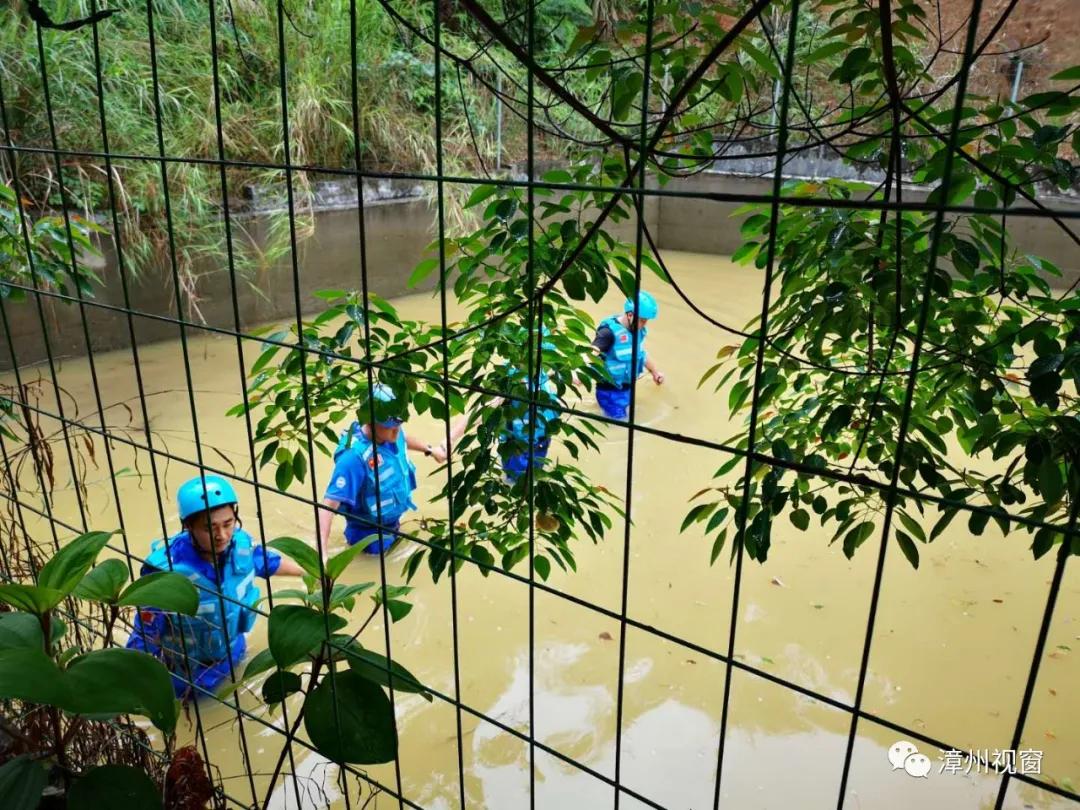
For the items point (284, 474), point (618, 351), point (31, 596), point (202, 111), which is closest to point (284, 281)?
point (202, 111)

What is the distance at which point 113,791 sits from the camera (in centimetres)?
116

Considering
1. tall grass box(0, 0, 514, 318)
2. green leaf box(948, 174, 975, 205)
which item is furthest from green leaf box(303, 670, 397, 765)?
tall grass box(0, 0, 514, 318)

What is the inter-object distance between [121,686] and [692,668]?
2073 millimetres

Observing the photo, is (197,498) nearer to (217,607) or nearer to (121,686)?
(217,607)

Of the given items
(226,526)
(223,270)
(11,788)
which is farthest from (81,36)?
(11,788)

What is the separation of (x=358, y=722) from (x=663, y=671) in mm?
1784

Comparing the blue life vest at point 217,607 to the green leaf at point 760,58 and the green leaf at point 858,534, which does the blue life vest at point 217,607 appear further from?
the green leaf at point 760,58

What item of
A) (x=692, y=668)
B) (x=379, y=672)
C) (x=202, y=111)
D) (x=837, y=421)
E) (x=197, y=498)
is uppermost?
(x=202, y=111)

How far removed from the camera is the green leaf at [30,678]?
38.3 inches

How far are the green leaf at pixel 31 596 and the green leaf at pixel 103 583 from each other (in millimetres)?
45

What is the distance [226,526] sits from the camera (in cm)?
251

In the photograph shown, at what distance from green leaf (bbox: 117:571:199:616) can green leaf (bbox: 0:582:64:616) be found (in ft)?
0.29

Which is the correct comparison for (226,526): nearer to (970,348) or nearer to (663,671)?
(663,671)

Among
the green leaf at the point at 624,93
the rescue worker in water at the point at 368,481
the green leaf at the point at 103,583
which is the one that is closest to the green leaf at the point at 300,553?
the green leaf at the point at 103,583
